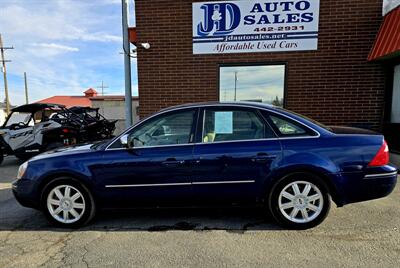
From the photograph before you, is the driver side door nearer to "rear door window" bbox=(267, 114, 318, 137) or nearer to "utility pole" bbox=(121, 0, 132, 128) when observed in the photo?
"rear door window" bbox=(267, 114, 318, 137)

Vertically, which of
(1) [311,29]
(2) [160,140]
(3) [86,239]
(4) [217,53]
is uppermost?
(1) [311,29]

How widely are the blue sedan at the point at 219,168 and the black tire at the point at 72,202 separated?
1 centimetres

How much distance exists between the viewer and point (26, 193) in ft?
12.2

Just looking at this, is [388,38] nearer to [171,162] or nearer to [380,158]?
[380,158]

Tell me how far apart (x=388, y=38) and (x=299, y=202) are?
16.3 ft

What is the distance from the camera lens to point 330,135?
11.4 ft

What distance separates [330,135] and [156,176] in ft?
7.13

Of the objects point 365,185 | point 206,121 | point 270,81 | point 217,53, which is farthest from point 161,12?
point 365,185

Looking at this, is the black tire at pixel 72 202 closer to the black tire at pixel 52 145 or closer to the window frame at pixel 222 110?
the window frame at pixel 222 110

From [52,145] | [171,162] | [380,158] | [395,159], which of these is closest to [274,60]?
[395,159]

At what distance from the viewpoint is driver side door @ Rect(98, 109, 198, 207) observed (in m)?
3.51

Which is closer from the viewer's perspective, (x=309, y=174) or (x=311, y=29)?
(x=309, y=174)

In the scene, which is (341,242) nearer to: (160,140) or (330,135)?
(330,135)

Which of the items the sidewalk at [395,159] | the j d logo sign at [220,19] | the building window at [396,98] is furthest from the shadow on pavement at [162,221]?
the building window at [396,98]
